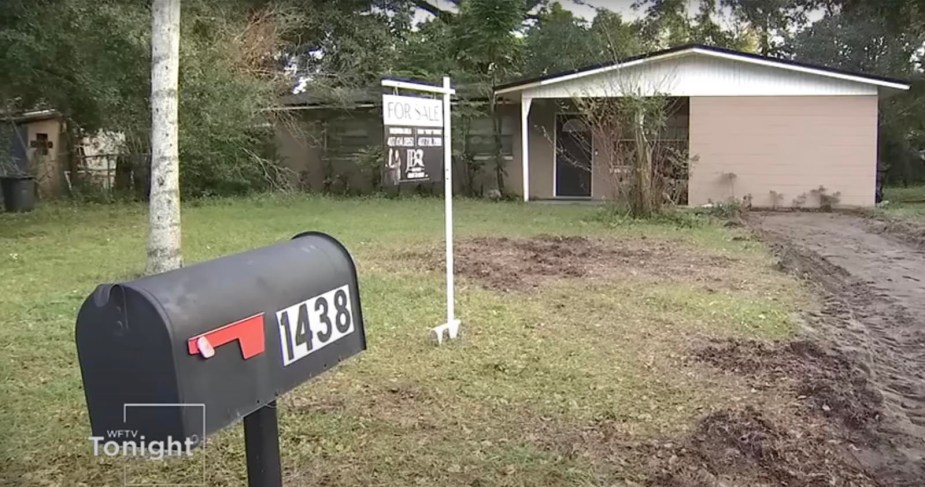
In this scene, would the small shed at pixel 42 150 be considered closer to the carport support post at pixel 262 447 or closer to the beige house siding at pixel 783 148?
the beige house siding at pixel 783 148

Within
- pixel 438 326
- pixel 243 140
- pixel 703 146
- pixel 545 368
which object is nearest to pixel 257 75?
pixel 243 140

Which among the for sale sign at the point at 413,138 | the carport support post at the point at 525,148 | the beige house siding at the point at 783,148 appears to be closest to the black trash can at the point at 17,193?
the carport support post at the point at 525,148

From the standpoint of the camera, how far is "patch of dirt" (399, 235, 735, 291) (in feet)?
25.7

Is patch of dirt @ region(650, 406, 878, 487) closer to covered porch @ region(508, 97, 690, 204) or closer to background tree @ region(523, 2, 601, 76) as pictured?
covered porch @ region(508, 97, 690, 204)

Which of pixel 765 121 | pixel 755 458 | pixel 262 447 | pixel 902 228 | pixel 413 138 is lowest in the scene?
pixel 755 458

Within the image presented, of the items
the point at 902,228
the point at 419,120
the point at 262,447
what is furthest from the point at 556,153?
the point at 262,447

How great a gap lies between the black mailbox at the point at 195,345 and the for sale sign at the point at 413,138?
277 centimetres

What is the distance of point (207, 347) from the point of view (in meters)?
1.79

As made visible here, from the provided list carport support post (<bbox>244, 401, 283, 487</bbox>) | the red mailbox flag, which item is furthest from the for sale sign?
the red mailbox flag

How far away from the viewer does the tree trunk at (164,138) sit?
673 centimetres

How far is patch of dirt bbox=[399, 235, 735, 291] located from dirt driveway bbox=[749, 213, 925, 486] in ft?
3.72

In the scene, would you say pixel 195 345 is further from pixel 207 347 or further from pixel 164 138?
pixel 164 138

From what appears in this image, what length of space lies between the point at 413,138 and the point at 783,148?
12.8m

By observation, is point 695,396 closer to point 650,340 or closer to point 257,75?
point 650,340
